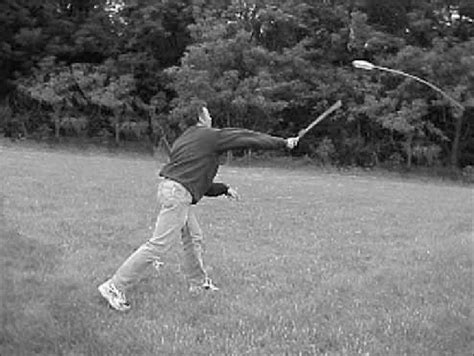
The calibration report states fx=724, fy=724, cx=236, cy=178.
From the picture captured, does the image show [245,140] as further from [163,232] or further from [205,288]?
[205,288]

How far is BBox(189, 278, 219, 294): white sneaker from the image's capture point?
733 cm

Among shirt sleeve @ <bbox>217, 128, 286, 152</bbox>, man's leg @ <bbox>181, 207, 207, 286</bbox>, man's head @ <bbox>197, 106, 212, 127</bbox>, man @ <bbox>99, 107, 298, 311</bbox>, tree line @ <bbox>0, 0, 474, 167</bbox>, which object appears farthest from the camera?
tree line @ <bbox>0, 0, 474, 167</bbox>

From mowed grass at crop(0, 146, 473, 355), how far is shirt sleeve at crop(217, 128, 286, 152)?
1508 mm

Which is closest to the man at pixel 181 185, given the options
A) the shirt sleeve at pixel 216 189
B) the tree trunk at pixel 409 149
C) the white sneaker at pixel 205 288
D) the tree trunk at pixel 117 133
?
the shirt sleeve at pixel 216 189

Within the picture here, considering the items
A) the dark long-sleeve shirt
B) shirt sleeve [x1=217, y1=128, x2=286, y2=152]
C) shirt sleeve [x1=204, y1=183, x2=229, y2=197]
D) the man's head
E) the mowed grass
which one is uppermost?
the man's head

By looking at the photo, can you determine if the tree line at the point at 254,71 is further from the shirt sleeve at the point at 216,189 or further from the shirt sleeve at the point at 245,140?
the shirt sleeve at the point at 245,140

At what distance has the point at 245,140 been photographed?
662cm

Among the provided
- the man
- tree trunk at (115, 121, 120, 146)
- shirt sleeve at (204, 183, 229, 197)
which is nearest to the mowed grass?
the man

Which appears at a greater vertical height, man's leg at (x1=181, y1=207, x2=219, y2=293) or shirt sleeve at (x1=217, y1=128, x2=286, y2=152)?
shirt sleeve at (x1=217, y1=128, x2=286, y2=152)

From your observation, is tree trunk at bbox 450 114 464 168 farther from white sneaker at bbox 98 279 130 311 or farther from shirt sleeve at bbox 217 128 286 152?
white sneaker at bbox 98 279 130 311

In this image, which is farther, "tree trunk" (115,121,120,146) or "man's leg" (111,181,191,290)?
"tree trunk" (115,121,120,146)

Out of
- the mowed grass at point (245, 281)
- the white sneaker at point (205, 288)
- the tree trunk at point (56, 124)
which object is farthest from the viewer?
the tree trunk at point (56, 124)

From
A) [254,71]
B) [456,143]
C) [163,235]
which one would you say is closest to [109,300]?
[163,235]

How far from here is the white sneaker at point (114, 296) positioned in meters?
6.52
